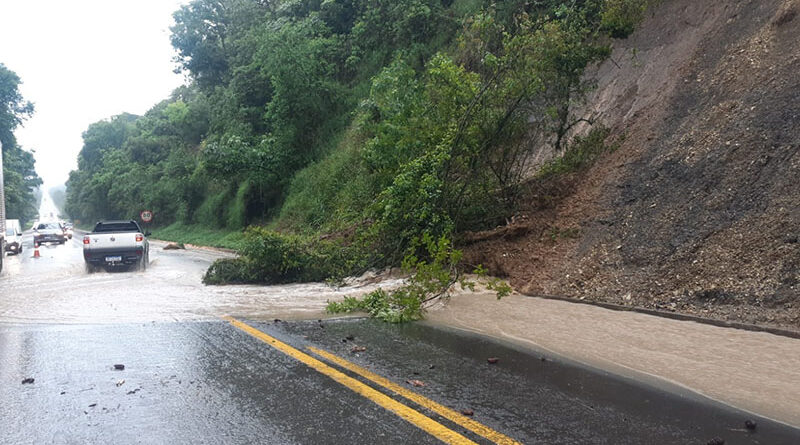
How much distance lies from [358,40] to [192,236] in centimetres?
1753

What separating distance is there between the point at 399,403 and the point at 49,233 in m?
36.5

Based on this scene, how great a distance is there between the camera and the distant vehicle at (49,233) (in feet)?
114

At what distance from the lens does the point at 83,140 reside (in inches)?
3228

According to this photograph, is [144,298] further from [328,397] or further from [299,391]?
[328,397]

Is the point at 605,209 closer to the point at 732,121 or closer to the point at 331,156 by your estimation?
the point at 732,121

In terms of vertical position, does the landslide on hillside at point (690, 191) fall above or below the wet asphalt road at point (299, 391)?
above

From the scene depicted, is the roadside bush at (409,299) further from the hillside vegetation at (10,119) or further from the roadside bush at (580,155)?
the hillside vegetation at (10,119)

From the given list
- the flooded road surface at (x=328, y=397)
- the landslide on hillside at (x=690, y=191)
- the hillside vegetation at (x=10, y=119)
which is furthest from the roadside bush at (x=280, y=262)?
the hillside vegetation at (x=10, y=119)

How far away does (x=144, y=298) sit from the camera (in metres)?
11.1

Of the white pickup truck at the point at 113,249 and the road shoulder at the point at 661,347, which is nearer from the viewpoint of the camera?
the road shoulder at the point at 661,347

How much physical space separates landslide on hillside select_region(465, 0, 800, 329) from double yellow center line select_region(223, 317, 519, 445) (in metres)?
4.62

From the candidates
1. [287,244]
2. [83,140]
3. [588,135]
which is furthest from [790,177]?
[83,140]

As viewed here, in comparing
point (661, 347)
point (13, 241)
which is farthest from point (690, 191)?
point (13, 241)

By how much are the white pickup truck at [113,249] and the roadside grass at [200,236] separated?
9083mm
